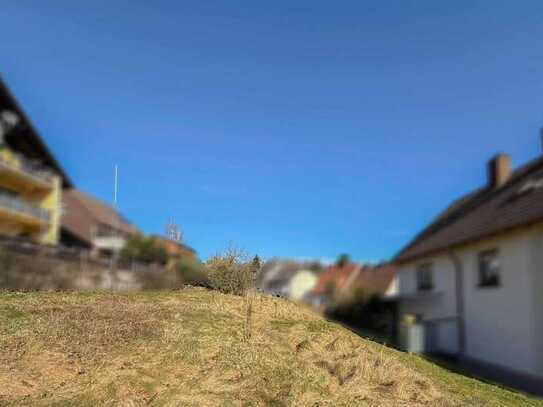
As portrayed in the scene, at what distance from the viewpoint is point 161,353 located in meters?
6.14

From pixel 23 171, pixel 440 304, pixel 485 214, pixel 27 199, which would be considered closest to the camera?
pixel 485 214

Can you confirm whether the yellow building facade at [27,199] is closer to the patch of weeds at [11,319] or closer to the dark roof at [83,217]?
the dark roof at [83,217]

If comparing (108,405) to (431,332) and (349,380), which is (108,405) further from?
(431,332)

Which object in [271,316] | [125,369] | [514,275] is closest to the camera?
[125,369]

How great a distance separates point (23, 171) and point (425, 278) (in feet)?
91.1

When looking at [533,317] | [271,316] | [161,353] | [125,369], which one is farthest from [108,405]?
[533,317]

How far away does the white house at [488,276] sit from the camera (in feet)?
50.8

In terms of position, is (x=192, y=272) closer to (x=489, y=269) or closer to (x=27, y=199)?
(x=489, y=269)

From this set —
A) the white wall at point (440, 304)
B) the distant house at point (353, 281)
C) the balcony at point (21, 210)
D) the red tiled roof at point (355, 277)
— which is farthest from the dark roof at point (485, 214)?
the balcony at point (21, 210)

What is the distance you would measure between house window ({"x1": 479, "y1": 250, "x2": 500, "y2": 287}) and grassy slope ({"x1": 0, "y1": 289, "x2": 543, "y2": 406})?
10563 mm

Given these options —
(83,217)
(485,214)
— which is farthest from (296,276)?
(485,214)

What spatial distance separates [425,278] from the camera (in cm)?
2392

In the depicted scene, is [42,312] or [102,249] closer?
[42,312]

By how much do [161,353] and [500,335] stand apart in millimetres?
14397
